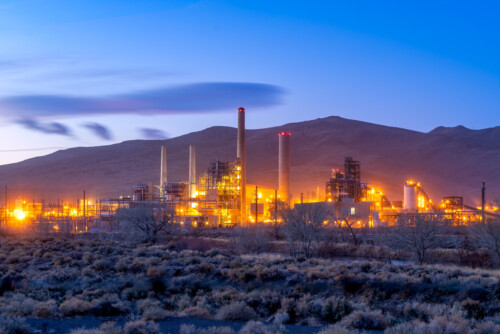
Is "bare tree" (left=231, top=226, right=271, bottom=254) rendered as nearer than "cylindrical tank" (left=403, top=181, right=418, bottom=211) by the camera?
Yes

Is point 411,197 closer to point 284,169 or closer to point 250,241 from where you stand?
point 284,169

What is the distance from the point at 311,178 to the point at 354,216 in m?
85.8

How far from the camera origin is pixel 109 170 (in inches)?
7539

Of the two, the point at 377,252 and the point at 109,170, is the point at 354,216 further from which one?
the point at 109,170

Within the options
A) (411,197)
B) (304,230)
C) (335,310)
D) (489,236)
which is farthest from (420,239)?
(411,197)

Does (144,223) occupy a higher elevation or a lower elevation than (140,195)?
lower

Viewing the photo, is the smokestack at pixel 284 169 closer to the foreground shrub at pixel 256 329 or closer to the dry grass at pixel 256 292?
the dry grass at pixel 256 292

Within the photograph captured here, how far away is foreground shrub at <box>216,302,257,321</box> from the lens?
16422mm

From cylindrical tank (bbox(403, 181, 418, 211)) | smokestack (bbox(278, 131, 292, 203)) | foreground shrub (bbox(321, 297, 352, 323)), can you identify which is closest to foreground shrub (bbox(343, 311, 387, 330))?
foreground shrub (bbox(321, 297, 352, 323))

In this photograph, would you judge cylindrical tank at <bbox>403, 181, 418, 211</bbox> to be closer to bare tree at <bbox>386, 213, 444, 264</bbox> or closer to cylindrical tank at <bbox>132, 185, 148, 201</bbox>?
cylindrical tank at <bbox>132, 185, 148, 201</bbox>

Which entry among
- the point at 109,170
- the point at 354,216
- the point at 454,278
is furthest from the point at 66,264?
the point at 109,170

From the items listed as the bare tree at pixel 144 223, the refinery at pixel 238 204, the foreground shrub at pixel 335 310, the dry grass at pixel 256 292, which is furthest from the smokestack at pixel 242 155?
the foreground shrub at pixel 335 310

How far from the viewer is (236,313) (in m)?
16.6

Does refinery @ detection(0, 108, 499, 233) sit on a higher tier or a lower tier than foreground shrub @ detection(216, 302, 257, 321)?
higher
